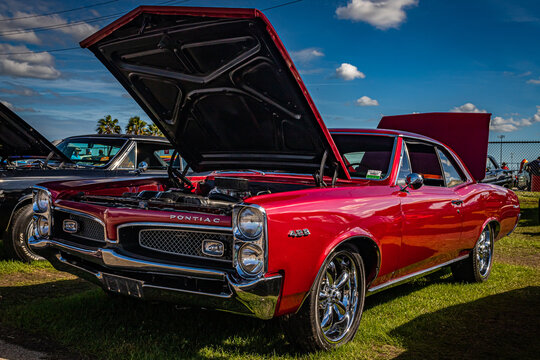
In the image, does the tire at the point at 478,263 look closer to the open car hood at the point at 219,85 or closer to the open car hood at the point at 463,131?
the open car hood at the point at 463,131

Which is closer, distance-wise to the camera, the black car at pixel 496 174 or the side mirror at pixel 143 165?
the side mirror at pixel 143 165

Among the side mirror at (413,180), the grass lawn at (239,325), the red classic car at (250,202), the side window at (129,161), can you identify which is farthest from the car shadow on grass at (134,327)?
the side window at (129,161)

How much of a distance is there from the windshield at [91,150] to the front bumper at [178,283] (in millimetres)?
4101

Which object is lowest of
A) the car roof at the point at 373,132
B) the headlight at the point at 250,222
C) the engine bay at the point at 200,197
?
the headlight at the point at 250,222

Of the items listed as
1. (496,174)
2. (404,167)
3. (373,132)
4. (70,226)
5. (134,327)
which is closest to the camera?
(70,226)

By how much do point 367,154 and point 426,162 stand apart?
96 centimetres

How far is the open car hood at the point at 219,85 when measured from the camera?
→ 3188mm

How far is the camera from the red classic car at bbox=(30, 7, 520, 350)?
2.75 metres

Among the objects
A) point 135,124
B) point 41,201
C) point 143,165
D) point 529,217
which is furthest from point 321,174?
point 135,124

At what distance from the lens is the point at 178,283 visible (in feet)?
9.21

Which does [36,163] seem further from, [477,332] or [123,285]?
[477,332]

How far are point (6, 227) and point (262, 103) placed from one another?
3.39m

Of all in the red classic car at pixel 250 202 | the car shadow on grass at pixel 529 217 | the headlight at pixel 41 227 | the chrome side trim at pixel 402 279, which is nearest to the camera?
the red classic car at pixel 250 202

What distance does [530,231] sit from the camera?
Answer: 376 inches
